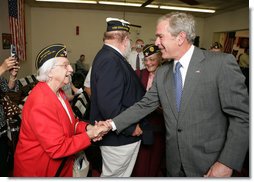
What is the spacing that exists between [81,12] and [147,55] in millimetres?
8170

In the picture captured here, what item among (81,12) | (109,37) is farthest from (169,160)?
(81,12)

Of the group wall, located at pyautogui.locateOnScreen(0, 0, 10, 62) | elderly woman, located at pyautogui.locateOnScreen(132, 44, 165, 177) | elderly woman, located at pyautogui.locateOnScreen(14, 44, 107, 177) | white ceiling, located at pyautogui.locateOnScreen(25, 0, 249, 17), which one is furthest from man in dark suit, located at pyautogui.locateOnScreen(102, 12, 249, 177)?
white ceiling, located at pyautogui.locateOnScreen(25, 0, 249, 17)

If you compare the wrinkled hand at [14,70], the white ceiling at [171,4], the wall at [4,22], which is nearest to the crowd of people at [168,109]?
the wrinkled hand at [14,70]

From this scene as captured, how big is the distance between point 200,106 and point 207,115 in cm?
7

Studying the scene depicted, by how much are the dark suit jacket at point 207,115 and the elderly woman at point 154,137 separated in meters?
0.87

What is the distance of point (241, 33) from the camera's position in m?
8.80

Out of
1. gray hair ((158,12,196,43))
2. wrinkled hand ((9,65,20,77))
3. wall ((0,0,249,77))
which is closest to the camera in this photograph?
gray hair ((158,12,196,43))

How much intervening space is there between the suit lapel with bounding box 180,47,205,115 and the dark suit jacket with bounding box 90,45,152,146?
1.71 ft

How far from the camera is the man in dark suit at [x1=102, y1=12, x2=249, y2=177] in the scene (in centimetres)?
126

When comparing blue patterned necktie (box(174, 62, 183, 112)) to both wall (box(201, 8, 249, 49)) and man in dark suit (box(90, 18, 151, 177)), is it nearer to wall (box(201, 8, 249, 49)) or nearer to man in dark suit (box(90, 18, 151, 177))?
man in dark suit (box(90, 18, 151, 177))

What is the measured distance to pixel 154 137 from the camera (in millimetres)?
2523

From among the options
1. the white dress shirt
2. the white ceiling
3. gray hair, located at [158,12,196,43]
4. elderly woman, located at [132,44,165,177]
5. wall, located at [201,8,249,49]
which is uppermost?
the white ceiling

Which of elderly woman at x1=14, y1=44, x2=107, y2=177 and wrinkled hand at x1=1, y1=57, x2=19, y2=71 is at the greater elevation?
wrinkled hand at x1=1, y1=57, x2=19, y2=71

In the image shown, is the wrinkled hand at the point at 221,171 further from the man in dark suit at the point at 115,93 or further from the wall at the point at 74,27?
the wall at the point at 74,27
